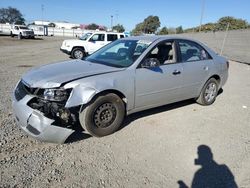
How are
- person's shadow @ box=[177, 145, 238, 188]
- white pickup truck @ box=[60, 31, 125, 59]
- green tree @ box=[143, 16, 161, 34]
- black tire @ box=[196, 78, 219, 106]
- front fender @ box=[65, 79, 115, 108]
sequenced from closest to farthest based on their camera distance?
1. person's shadow @ box=[177, 145, 238, 188]
2. front fender @ box=[65, 79, 115, 108]
3. black tire @ box=[196, 78, 219, 106]
4. white pickup truck @ box=[60, 31, 125, 59]
5. green tree @ box=[143, 16, 161, 34]

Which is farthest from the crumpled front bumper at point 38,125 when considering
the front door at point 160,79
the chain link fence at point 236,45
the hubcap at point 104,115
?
the chain link fence at point 236,45

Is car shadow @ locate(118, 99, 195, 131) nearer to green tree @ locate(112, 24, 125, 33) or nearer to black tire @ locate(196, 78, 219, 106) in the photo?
black tire @ locate(196, 78, 219, 106)

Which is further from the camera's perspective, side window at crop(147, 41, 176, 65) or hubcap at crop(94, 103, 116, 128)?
side window at crop(147, 41, 176, 65)

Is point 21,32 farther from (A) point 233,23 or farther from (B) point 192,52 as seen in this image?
(A) point 233,23

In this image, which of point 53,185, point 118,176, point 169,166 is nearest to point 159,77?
point 169,166

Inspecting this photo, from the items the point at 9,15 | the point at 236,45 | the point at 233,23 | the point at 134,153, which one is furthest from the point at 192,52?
the point at 9,15

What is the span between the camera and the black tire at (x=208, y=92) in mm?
6039

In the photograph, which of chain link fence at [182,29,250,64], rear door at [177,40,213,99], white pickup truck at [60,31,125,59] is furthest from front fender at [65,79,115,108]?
chain link fence at [182,29,250,64]

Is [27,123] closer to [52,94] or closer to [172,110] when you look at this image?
[52,94]

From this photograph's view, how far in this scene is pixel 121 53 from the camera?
16.4ft

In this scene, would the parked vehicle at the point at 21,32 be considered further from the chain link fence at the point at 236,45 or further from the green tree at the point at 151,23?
the green tree at the point at 151,23

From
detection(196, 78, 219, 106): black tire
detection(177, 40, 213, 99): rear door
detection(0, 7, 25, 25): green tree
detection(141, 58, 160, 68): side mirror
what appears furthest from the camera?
detection(0, 7, 25, 25): green tree

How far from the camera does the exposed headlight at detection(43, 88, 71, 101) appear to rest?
3.70 meters

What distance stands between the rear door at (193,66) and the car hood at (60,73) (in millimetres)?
1677
